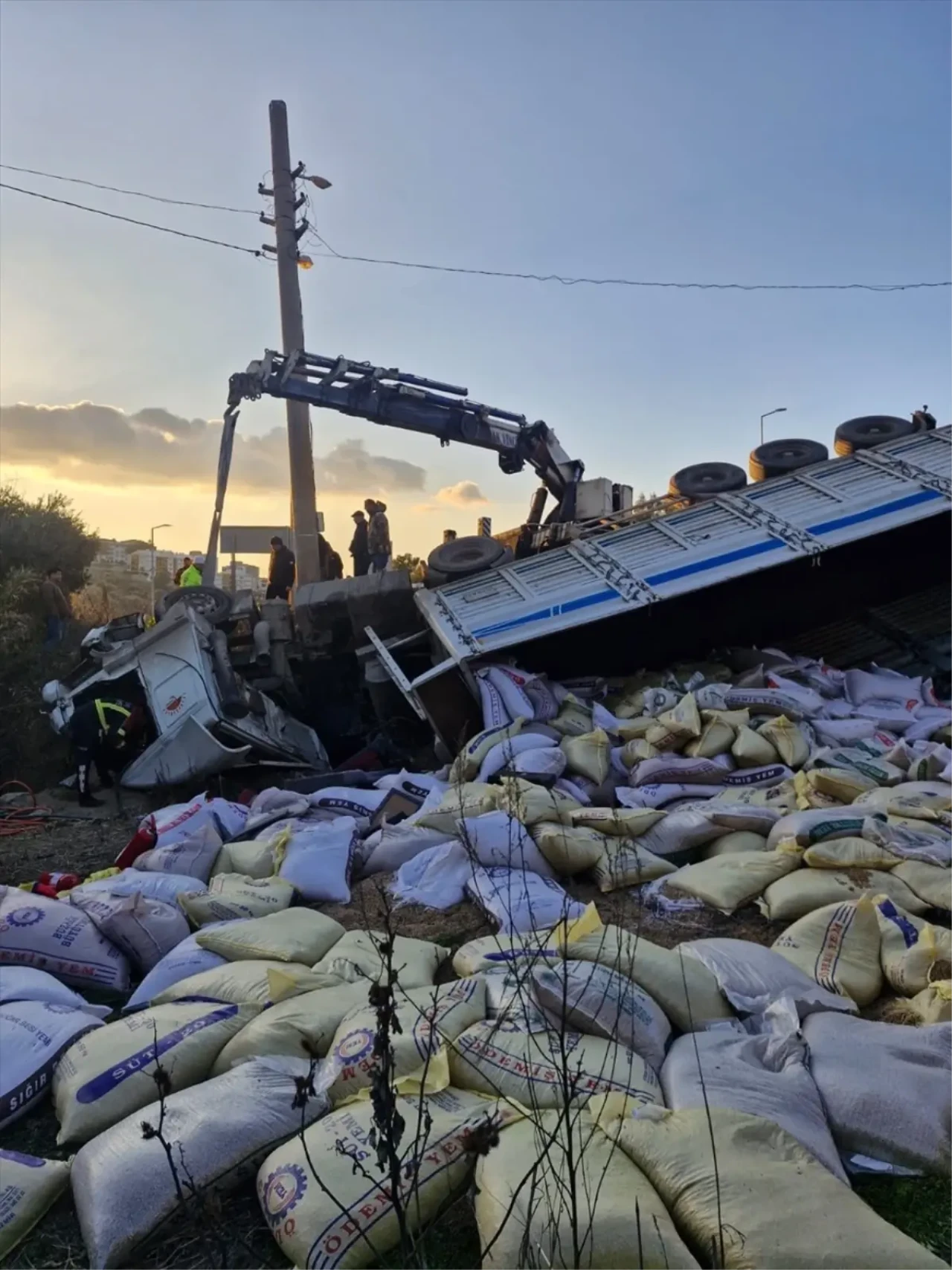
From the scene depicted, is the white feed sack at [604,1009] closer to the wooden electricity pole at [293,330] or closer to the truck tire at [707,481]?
the truck tire at [707,481]

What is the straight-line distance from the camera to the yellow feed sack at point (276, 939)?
2.82m

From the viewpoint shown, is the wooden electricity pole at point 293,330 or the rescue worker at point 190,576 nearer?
the rescue worker at point 190,576

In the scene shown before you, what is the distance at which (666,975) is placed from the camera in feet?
7.82

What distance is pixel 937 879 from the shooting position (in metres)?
3.05

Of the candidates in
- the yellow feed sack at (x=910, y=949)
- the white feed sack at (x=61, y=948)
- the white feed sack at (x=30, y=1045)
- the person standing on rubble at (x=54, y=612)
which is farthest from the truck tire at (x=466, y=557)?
the white feed sack at (x=30, y=1045)

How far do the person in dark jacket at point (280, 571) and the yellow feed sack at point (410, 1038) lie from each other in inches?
328

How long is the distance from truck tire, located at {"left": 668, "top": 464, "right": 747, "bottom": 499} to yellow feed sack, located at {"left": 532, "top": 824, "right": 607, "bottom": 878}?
496 centimetres

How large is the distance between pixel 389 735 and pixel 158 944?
3.79m

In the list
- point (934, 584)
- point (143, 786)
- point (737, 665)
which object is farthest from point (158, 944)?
point (934, 584)

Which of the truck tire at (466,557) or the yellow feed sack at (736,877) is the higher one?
the truck tire at (466,557)

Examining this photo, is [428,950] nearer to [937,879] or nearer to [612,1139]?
[612,1139]

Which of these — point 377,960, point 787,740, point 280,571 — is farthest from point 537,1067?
point 280,571

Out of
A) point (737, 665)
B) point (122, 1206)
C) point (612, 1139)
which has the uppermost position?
point (737, 665)

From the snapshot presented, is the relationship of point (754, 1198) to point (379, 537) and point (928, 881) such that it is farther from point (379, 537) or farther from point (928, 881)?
point (379, 537)
